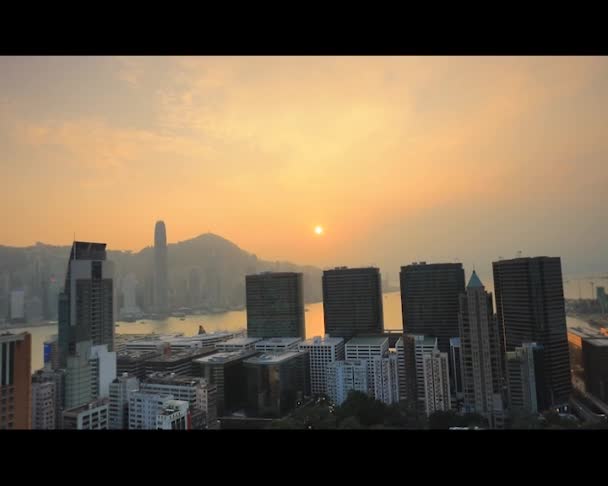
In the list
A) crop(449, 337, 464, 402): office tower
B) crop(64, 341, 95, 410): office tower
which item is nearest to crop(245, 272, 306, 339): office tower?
crop(449, 337, 464, 402): office tower

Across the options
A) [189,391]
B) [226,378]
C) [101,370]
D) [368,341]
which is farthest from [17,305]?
[368,341]

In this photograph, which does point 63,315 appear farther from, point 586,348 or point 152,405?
point 586,348

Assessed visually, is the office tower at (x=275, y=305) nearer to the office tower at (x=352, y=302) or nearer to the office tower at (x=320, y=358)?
the office tower at (x=352, y=302)

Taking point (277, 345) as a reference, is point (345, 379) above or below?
below

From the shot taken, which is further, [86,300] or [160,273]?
[160,273]

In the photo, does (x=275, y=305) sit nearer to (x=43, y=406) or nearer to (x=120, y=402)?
(x=120, y=402)
